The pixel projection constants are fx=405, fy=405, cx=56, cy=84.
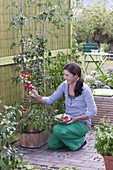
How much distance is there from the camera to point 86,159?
4.33m

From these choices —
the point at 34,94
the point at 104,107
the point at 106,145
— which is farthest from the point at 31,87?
the point at 104,107

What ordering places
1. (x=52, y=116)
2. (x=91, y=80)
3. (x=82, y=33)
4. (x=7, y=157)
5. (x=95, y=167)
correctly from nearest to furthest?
(x=7, y=157) < (x=95, y=167) < (x=52, y=116) < (x=91, y=80) < (x=82, y=33)

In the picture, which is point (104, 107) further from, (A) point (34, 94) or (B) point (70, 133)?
(A) point (34, 94)

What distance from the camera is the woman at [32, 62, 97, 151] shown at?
452 cm

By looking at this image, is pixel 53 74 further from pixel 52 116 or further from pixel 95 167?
Answer: pixel 95 167

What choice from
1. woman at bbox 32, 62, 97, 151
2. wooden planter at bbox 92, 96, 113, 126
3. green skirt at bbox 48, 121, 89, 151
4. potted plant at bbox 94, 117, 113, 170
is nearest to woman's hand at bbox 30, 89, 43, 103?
woman at bbox 32, 62, 97, 151

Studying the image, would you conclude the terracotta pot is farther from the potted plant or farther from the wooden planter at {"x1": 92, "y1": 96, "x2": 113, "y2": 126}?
the wooden planter at {"x1": 92, "y1": 96, "x2": 113, "y2": 126}

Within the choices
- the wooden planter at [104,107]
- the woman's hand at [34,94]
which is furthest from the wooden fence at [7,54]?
the wooden planter at [104,107]

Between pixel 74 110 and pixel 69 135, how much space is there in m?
0.30

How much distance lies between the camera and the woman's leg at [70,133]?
4543 millimetres

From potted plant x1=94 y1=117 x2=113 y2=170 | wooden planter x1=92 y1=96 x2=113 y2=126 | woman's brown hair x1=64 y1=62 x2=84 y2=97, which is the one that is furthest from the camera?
wooden planter x1=92 y1=96 x2=113 y2=126

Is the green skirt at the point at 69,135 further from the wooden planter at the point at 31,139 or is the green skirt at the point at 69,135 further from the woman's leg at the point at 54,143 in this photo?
the wooden planter at the point at 31,139

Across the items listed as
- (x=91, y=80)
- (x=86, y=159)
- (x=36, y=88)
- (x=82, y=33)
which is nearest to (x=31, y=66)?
(x=36, y=88)

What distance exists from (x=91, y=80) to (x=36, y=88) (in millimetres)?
1817
